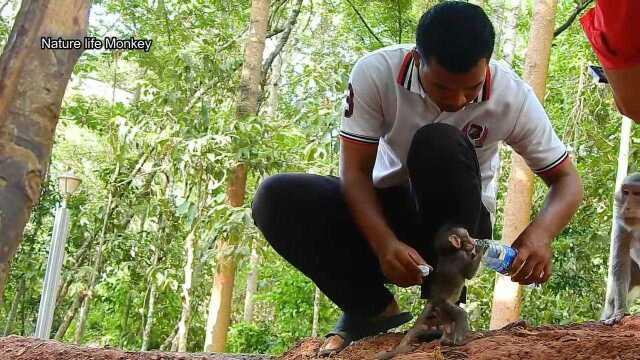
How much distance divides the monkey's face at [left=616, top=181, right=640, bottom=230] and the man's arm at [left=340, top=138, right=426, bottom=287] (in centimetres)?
219

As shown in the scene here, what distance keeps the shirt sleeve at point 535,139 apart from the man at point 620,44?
758 millimetres

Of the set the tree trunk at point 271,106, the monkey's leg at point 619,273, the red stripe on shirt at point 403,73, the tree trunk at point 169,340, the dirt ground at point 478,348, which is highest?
the tree trunk at point 271,106

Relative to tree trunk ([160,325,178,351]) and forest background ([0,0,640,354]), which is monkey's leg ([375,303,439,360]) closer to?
forest background ([0,0,640,354])

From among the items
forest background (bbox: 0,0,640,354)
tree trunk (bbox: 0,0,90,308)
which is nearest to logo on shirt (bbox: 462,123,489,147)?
tree trunk (bbox: 0,0,90,308)

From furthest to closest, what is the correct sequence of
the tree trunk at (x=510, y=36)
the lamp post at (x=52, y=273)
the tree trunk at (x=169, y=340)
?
1. the tree trunk at (x=169, y=340)
2. the tree trunk at (x=510, y=36)
3. the lamp post at (x=52, y=273)

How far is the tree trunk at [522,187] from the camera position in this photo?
16.2 feet

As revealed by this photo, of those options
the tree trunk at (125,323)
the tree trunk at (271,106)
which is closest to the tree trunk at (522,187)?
the tree trunk at (125,323)

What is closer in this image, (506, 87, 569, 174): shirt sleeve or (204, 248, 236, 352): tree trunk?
(506, 87, 569, 174): shirt sleeve

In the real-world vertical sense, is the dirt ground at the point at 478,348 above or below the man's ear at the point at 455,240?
below

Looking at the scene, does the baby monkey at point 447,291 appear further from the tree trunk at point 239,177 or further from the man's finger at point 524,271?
the tree trunk at point 239,177

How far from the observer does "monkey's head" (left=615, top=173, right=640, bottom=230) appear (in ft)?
11.6

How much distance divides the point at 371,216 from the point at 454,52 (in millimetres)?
476

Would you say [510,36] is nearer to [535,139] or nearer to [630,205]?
[630,205]

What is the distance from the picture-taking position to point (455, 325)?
1645 mm
